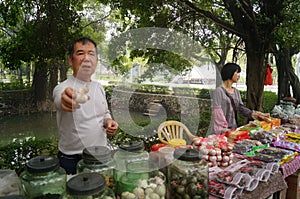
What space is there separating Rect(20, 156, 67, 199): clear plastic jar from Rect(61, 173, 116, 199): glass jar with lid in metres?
0.09

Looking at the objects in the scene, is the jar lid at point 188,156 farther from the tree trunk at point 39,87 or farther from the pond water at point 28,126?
the tree trunk at point 39,87

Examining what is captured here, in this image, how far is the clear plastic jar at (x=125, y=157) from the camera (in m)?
0.95

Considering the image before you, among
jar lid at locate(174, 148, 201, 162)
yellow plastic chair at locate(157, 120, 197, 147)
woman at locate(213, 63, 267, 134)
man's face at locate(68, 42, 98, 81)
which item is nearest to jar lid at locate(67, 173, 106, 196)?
jar lid at locate(174, 148, 201, 162)

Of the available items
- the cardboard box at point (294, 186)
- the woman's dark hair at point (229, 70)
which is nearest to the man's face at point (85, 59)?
the woman's dark hair at point (229, 70)

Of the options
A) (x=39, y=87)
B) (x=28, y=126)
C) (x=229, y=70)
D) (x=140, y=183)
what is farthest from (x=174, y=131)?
(x=39, y=87)

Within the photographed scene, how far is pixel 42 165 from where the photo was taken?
31.5 inches

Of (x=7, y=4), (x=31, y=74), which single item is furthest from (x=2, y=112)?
(x=7, y=4)

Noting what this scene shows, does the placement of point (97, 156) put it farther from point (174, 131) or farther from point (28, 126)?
point (28, 126)

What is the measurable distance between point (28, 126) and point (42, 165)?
7711 millimetres

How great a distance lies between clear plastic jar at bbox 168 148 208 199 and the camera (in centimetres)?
101

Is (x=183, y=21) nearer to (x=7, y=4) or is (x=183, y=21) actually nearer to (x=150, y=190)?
(x=7, y=4)

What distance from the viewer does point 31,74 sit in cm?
931

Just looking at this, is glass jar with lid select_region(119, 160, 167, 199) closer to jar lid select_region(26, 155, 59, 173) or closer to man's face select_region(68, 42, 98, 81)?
jar lid select_region(26, 155, 59, 173)

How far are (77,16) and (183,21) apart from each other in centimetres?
219
